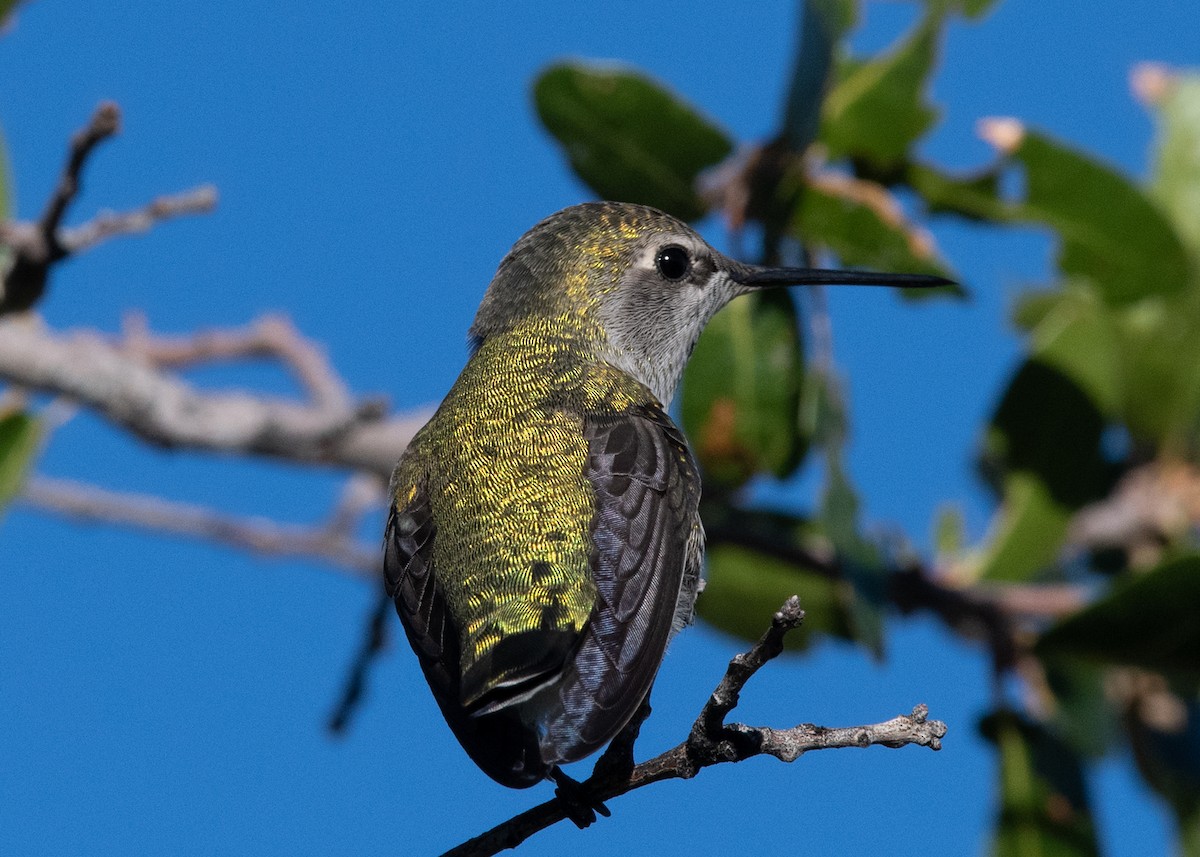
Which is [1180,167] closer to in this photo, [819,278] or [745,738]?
[819,278]

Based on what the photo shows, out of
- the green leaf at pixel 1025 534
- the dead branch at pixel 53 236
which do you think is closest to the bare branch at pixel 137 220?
the dead branch at pixel 53 236

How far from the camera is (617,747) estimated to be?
113 inches

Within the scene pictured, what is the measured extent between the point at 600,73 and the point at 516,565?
64.0 inches

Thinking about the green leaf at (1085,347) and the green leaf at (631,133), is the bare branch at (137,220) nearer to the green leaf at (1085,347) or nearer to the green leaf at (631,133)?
the green leaf at (631,133)

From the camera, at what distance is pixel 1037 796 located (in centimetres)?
436

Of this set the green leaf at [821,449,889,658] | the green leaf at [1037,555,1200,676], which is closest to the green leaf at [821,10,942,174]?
the green leaf at [821,449,889,658]

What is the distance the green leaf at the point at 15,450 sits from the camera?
13.6 feet

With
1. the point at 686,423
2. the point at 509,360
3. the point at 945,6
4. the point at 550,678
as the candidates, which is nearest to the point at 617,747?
the point at 550,678

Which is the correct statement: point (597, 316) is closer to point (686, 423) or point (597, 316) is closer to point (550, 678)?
point (686, 423)

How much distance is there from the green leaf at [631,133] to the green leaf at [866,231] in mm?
279

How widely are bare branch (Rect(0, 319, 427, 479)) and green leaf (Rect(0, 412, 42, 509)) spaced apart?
10cm

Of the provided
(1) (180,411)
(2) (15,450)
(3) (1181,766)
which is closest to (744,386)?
(1) (180,411)

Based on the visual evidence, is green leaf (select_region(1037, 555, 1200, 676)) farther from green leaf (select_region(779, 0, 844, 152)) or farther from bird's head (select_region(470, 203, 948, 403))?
green leaf (select_region(779, 0, 844, 152))

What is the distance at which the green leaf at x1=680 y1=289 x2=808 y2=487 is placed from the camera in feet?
13.6
